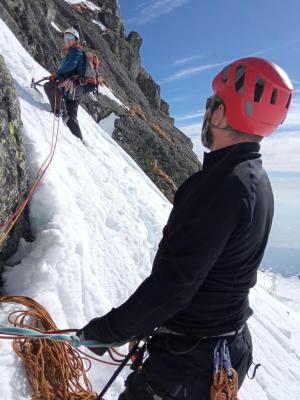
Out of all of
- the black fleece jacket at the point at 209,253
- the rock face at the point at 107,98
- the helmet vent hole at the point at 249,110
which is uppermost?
the helmet vent hole at the point at 249,110

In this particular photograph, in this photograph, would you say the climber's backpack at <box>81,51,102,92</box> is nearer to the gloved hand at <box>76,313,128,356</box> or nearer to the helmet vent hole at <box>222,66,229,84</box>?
the helmet vent hole at <box>222,66,229,84</box>

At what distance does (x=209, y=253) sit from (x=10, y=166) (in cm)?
319

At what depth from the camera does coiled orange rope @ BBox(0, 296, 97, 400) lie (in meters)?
3.10

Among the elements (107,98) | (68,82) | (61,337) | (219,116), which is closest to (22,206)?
(61,337)

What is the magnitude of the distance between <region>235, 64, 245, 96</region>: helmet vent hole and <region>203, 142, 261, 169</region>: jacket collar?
1.07ft

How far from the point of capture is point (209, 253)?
1.83 metres

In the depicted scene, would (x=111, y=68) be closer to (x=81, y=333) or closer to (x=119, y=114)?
(x=119, y=114)

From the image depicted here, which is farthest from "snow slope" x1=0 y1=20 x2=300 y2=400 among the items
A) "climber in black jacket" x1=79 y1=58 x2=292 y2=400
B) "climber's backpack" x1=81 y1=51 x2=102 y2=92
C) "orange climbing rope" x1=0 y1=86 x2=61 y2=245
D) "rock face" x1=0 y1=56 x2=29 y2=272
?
"climber in black jacket" x1=79 y1=58 x2=292 y2=400

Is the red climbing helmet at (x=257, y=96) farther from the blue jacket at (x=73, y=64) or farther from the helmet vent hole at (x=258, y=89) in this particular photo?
the blue jacket at (x=73, y=64)

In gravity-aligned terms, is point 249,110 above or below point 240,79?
below

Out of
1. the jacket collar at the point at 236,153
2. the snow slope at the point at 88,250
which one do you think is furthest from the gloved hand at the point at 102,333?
the snow slope at the point at 88,250

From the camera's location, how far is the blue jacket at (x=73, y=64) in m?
8.77

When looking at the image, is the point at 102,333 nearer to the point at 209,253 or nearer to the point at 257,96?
the point at 209,253

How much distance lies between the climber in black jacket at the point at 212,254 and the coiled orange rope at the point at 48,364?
3.62ft
